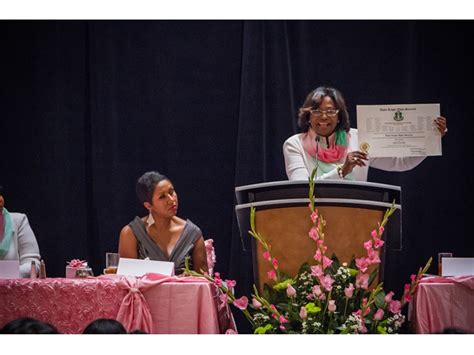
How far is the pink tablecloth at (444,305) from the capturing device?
312cm

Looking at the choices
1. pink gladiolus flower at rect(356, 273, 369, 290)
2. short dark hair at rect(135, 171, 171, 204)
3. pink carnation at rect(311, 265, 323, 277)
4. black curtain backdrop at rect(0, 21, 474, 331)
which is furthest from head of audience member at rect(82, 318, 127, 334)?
black curtain backdrop at rect(0, 21, 474, 331)

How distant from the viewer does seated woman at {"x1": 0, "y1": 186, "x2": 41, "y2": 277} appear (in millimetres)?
4332

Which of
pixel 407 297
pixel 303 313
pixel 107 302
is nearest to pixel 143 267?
pixel 107 302

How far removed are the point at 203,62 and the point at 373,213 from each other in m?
2.58

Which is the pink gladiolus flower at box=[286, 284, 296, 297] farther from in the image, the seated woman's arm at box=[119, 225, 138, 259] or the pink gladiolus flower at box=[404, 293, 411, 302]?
the seated woman's arm at box=[119, 225, 138, 259]

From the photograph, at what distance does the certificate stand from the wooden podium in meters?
0.35

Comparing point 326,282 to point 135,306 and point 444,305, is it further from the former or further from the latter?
point 135,306

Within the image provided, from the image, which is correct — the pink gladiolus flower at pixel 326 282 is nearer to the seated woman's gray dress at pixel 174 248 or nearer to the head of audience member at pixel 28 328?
the head of audience member at pixel 28 328

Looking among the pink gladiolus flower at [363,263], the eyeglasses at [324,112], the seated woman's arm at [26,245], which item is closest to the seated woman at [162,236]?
the seated woman's arm at [26,245]

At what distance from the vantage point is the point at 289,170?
404cm

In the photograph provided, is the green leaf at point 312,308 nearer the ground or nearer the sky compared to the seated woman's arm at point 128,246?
nearer the ground

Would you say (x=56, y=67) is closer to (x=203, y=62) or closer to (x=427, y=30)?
(x=203, y=62)

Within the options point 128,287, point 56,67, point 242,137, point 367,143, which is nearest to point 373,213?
point 367,143

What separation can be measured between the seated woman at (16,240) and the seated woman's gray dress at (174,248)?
2.19 ft
